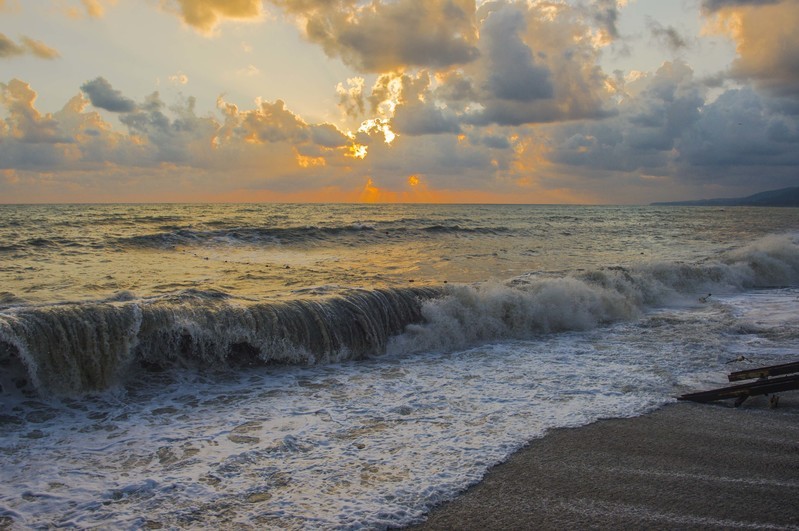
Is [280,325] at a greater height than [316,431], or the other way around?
[280,325]

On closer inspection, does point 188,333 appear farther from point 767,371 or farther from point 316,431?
point 767,371

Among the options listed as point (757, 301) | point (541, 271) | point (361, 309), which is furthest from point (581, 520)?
point (541, 271)

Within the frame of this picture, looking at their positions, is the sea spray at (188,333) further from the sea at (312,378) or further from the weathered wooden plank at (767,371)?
the weathered wooden plank at (767,371)

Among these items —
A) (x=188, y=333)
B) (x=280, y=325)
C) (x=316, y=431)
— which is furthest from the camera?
(x=280, y=325)

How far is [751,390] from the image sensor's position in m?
6.97

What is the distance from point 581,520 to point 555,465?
3.49 ft

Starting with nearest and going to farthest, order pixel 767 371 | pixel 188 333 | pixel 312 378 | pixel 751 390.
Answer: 1. pixel 751 390
2. pixel 767 371
3. pixel 312 378
4. pixel 188 333

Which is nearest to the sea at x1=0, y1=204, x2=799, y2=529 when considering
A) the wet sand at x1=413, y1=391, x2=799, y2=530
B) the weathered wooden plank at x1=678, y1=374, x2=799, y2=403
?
the wet sand at x1=413, y1=391, x2=799, y2=530

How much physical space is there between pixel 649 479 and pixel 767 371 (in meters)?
3.53

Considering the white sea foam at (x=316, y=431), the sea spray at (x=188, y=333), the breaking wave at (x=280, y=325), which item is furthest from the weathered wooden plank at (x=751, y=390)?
the sea spray at (x=188, y=333)

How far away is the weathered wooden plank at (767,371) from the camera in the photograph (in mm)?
7117


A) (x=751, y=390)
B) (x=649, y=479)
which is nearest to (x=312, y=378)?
(x=649, y=479)

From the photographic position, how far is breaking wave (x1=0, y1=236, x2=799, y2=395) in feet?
26.7

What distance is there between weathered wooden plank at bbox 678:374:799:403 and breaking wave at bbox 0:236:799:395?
5.10m
